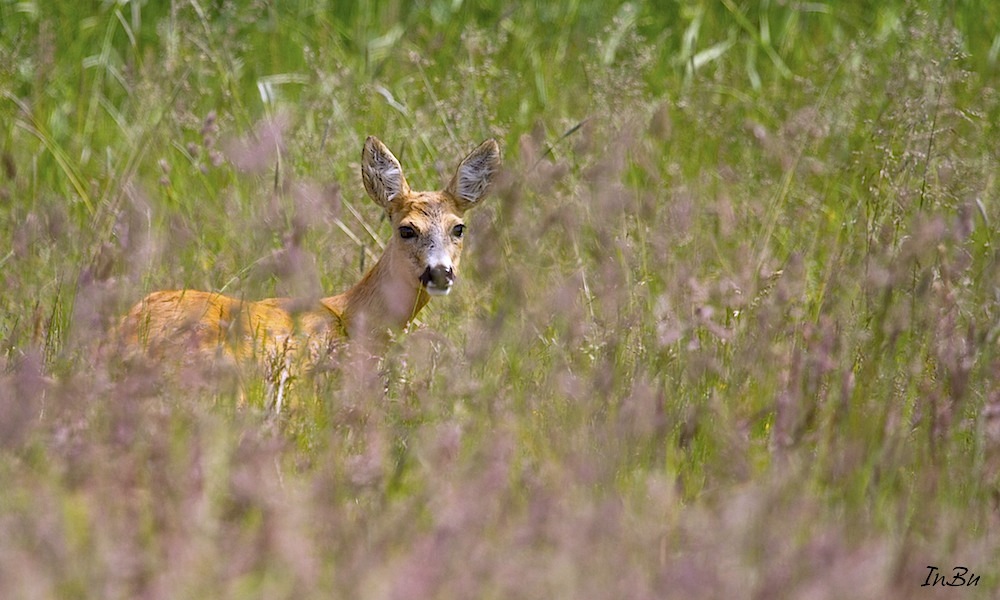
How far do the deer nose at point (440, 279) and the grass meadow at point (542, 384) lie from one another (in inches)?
4.2

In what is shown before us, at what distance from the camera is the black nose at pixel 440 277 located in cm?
479

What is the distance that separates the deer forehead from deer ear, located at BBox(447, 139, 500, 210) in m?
0.05

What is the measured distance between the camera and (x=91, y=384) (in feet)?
9.92

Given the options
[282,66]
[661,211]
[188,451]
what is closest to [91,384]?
[188,451]

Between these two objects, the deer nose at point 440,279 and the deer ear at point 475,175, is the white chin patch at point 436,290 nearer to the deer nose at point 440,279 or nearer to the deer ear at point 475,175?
the deer nose at point 440,279

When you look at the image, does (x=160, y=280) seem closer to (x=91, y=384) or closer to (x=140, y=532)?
(x=91, y=384)

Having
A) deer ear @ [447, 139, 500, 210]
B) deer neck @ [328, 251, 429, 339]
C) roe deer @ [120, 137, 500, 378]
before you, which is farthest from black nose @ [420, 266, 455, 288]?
deer ear @ [447, 139, 500, 210]

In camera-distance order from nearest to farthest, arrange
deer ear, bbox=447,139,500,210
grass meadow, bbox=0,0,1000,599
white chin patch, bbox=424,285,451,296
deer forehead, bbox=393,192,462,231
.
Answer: grass meadow, bbox=0,0,1000,599 → white chin patch, bbox=424,285,451,296 → deer ear, bbox=447,139,500,210 → deer forehead, bbox=393,192,462,231

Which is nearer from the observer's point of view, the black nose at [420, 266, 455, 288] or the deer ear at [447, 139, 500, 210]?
the black nose at [420, 266, 455, 288]

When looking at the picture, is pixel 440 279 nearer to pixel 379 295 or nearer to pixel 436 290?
pixel 436 290

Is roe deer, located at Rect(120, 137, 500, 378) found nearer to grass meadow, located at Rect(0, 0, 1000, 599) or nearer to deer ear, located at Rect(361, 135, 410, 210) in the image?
deer ear, located at Rect(361, 135, 410, 210)

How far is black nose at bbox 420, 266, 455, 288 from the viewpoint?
4789mm

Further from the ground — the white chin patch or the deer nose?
the deer nose

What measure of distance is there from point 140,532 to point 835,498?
4.47 feet
